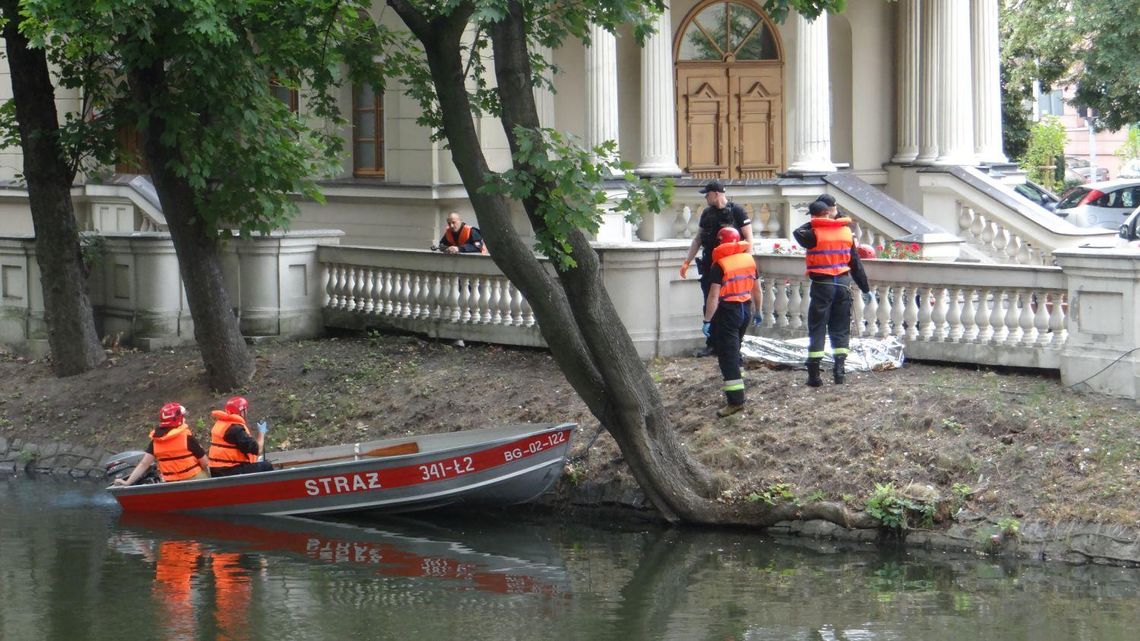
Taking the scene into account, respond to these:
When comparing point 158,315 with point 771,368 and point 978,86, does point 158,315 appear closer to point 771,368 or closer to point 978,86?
point 771,368

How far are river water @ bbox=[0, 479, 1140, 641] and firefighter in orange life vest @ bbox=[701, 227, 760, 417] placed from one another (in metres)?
1.65

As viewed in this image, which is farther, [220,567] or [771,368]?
[771,368]

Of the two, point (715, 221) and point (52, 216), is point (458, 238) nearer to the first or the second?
point (52, 216)

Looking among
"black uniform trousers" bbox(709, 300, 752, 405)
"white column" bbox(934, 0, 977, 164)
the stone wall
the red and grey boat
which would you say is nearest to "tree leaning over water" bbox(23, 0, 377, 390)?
the stone wall

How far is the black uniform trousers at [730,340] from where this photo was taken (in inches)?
584

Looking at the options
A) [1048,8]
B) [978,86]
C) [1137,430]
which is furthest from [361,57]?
[1048,8]

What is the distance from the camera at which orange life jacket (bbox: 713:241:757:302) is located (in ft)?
48.8

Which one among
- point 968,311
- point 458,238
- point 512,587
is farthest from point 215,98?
point 968,311

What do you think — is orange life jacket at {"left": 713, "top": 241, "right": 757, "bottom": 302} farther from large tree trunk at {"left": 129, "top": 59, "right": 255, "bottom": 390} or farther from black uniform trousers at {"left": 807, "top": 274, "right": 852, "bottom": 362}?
large tree trunk at {"left": 129, "top": 59, "right": 255, "bottom": 390}

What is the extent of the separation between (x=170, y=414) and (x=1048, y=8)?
1115 inches

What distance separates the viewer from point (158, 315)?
68.0ft

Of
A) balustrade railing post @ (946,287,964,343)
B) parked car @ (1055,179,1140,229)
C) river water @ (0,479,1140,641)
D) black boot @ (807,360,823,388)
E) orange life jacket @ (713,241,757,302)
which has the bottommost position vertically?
river water @ (0,479,1140,641)

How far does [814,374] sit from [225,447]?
5.55m

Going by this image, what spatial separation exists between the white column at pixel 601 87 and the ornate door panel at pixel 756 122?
131 inches
